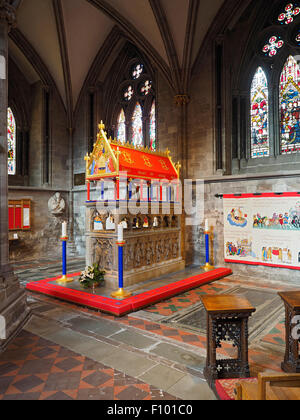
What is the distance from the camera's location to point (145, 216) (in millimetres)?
6867

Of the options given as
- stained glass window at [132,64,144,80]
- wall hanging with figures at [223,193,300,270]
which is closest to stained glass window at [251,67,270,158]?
wall hanging with figures at [223,193,300,270]

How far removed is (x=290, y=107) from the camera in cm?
770

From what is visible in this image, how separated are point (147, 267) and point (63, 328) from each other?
2742 mm

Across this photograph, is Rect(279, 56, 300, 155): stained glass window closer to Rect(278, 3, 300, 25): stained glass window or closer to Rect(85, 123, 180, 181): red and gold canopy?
Rect(278, 3, 300, 25): stained glass window

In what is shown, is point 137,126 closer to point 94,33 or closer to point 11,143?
point 94,33

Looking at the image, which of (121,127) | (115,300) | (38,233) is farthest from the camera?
(121,127)

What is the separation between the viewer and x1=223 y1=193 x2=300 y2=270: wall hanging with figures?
22.7 ft

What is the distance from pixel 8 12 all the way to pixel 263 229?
6.86 meters

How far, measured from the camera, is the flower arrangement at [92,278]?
5742 mm

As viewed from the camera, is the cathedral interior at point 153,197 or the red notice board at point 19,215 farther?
the red notice board at point 19,215

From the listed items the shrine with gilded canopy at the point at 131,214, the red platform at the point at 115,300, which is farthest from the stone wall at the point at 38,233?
the shrine with gilded canopy at the point at 131,214

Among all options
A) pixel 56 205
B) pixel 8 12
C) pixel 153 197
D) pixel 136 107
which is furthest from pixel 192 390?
pixel 136 107

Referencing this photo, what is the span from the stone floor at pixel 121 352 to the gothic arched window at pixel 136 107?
688 cm

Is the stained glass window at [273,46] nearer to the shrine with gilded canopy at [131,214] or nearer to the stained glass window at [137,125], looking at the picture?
the shrine with gilded canopy at [131,214]
